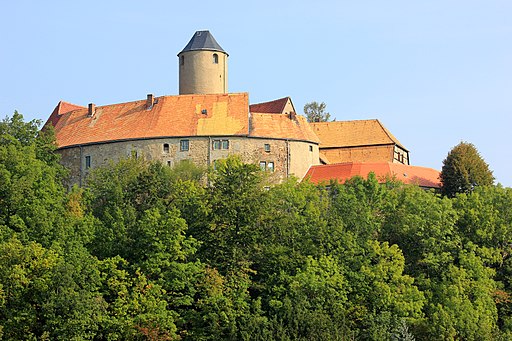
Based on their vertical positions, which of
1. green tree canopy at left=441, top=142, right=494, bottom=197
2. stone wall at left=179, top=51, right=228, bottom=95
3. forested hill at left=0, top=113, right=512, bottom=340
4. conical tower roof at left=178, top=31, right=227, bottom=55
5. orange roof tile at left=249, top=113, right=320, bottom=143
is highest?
conical tower roof at left=178, top=31, right=227, bottom=55

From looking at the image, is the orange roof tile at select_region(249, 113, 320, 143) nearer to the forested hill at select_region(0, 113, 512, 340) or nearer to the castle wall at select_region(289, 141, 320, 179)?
the castle wall at select_region(289, 141, 320, 179)

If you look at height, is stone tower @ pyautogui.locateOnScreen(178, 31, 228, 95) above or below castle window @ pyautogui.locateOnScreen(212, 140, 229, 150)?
above

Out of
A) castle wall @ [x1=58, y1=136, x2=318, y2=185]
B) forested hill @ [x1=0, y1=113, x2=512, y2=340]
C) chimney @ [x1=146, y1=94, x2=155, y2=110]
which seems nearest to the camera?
forested hill @ [x1=0, y1=113, x2=512, y2=340]

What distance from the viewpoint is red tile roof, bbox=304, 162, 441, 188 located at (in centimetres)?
7412

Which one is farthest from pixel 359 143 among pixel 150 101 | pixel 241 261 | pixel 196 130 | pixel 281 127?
pixel 241 261

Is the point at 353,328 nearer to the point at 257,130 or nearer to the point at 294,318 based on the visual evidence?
the point at 294,318

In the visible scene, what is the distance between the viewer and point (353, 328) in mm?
54906

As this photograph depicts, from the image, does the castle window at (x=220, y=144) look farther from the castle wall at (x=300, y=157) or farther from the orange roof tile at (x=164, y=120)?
the castle wall at (x=300, y=157)

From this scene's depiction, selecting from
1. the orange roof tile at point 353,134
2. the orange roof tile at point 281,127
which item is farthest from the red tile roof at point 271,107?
the orange roof tile at point 353,134

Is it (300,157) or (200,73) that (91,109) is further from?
(300,157)

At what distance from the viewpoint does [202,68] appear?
80.6 m

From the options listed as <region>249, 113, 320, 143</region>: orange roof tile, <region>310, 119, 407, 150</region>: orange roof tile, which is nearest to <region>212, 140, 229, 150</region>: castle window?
<region>249, 113, 320, 143</region>: orange roof tile

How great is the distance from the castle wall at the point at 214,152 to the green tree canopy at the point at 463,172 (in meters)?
8.78

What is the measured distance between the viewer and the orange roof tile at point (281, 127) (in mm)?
74562
